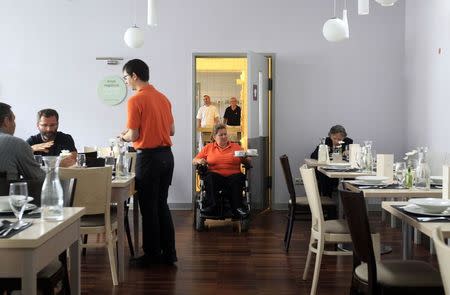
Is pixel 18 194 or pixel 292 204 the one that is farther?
pixel 292 204

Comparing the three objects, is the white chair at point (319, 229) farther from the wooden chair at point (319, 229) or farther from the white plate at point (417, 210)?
the white plate at point (417, 210)

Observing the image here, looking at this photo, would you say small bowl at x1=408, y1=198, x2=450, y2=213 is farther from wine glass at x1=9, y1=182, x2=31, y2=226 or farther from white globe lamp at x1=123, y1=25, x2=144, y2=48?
white globe lamp at x1=123, y1=25, x2=144, y2=48

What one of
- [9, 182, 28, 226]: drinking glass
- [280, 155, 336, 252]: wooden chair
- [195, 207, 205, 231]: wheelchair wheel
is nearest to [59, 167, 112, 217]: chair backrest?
[9, 182, 28, 226]: drinking glass

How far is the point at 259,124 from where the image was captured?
705cm

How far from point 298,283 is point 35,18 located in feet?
17.1

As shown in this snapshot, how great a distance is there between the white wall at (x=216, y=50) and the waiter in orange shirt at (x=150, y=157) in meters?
2.95

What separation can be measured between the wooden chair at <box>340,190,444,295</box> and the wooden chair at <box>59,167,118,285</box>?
71.4 inches

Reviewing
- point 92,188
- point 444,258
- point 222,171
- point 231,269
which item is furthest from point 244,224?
point 444,258

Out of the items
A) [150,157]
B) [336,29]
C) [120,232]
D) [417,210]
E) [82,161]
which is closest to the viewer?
[417,210]

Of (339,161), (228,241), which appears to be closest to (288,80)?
(339,161)

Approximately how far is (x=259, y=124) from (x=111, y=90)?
2040 millimetres

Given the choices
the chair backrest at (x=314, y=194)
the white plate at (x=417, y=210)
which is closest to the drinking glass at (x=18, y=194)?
the white plate at (x=417, y=210)

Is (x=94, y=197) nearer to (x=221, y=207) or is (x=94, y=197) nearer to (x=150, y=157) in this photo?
(x=150, y=157)

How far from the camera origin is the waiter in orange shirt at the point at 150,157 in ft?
14.0
